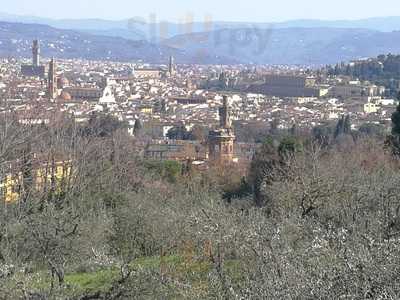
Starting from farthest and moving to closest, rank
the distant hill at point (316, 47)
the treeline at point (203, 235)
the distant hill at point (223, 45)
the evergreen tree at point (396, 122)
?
the distant hill at point (316, 47)
the distant hill at point (223, 45)
the evergreen tree at point (396, 122)
the treeline at point (203, 235)

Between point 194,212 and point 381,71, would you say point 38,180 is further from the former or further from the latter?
point 381,71

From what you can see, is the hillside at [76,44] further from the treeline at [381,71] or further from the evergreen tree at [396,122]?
the evergreen tree at [396,122]

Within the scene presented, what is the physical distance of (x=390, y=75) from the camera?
5981 centimetres

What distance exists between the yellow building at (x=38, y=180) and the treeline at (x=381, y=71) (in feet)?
145

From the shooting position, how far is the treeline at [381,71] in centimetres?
5850

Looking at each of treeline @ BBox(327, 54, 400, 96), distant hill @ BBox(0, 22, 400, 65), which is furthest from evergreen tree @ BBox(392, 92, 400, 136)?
treeline @ BBox(327, 54, 400, 96)

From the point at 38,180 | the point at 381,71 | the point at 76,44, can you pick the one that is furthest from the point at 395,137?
the point at 76,44

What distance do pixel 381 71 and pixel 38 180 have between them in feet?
160

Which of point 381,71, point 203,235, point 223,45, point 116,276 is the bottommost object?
point 381,71

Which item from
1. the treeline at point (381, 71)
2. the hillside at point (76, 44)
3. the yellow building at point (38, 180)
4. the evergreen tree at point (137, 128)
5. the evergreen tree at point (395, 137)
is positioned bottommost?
the hillside at point (76, 44)

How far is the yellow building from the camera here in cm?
1380

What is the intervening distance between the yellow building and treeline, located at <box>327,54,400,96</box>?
1735 inches

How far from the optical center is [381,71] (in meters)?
61.2

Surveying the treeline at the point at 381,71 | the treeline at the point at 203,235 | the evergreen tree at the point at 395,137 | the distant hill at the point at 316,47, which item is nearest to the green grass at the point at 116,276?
the treeline at the point at 203,235
